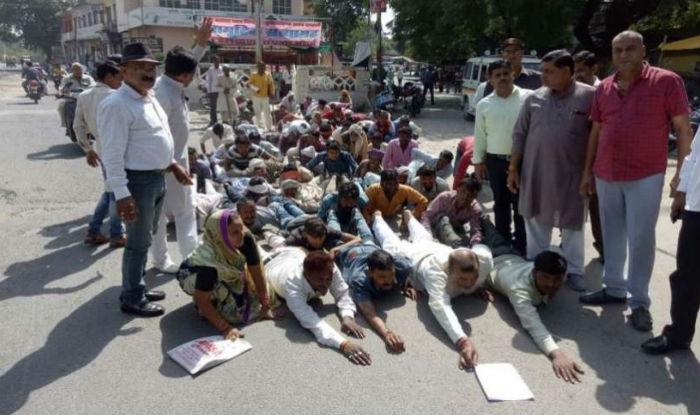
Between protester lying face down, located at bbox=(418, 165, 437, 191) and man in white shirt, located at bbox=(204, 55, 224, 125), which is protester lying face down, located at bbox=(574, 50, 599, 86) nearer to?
protester lying face down, located at bbox=(418, 165, 437, 191)

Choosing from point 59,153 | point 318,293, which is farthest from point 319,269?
point 59,153

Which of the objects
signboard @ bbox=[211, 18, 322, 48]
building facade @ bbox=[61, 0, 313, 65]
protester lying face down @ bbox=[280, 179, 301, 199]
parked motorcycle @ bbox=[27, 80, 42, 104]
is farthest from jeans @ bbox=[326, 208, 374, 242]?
building facade @ bbox=[61, 0, 313, 65]

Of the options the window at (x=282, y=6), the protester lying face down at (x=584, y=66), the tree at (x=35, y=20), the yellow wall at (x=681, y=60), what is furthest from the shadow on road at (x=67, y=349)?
the tree at (x=35, y=20)

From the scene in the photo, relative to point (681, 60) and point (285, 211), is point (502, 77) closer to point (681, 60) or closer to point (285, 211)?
point (285, 211)

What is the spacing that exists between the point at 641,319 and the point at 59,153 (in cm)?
986

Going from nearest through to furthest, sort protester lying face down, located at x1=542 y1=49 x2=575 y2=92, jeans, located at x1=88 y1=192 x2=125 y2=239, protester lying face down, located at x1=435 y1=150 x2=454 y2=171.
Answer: protester lying face down, located at x1=542 y1=49 x2=575 y2=92 → jeans, located at x1=88 y1=192 x2=125 y2=239 → protester lying face down, located at x1=435 y1=150 x2=454 y2=171

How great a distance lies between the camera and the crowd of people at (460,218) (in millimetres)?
3377

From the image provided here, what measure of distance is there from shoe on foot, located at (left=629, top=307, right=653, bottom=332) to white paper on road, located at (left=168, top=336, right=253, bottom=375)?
2562 mm

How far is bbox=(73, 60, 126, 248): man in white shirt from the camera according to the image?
519 cm

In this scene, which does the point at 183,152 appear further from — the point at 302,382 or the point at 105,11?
the point at 105,11

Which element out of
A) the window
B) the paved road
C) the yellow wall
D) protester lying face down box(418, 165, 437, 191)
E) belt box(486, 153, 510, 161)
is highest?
the window

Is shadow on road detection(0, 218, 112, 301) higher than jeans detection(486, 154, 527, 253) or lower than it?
lower

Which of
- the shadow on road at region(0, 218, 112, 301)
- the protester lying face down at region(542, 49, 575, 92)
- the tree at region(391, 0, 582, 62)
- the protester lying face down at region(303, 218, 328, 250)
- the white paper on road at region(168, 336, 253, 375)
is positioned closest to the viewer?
the white paper on road at region(168, 336, 253, 375)

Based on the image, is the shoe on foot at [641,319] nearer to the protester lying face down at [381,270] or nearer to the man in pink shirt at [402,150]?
the protester lying face down at [381,270]
